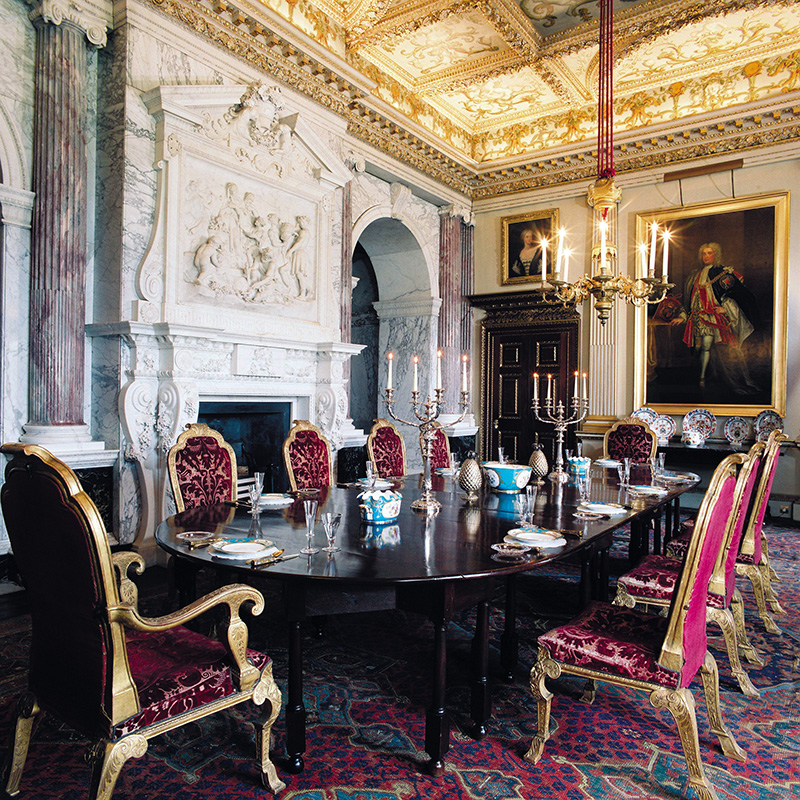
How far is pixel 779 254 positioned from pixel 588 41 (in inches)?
112

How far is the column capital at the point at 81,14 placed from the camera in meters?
3.77

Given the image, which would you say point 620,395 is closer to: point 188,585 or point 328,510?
point 328,510

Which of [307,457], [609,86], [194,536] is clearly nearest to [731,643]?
[194,536]

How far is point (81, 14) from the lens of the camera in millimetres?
3906

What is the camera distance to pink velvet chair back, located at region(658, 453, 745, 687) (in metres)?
1.77

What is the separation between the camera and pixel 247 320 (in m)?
4.90

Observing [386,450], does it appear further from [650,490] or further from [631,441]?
[631,441]

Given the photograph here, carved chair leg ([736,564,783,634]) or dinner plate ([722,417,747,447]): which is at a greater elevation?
dinner plate ([722,417,747,447])

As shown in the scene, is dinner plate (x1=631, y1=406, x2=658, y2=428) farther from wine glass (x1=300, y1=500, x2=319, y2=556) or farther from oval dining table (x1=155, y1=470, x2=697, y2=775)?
wine glass (x1=300, y1=500, x2=319, y2=556)

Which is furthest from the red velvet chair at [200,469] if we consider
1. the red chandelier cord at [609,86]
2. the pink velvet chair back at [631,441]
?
the pink velvet chair back at [631,441]

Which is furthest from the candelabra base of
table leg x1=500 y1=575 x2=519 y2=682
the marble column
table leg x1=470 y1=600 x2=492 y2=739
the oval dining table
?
the marble column

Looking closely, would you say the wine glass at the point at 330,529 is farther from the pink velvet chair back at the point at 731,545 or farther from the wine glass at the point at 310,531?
the pink velvet chair back at the point at 731,545

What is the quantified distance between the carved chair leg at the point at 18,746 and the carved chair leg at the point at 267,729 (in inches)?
24.2

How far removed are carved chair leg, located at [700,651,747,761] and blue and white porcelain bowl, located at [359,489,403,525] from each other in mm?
1236
